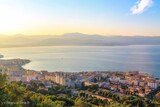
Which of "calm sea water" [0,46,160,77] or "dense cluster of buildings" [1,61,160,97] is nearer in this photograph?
"dense cluster of buildings" [1,61,160,97]

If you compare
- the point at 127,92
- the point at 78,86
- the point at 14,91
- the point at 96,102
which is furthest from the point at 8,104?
the point at 78,86

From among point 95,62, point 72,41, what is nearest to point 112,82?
point 95,62

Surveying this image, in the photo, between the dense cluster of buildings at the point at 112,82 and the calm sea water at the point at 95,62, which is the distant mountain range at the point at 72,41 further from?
the dense cluster of buildings at the point at 112,82

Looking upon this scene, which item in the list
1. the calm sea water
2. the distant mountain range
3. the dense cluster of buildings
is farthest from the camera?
the distant mountain range

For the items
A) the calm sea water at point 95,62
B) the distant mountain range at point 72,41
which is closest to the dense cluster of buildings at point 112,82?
the calm sea water at point 95,62

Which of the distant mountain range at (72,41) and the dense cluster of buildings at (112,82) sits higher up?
the distant mountain range at (72,41)

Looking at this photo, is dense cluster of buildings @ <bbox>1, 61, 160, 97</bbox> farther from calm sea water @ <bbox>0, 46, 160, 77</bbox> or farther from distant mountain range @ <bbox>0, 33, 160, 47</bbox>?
distant mountain range @ <bbox>0, 33, 160, 47</bbox>

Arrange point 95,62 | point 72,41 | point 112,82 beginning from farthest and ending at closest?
point 72,41, point 95,62, point 112,82

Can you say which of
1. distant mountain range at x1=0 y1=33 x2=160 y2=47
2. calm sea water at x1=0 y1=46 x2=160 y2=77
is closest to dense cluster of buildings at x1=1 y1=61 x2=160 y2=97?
calm sea water at x1=0 y1=46 x2=160 y2=77

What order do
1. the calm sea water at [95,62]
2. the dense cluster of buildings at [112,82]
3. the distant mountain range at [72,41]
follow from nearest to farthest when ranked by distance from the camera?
the dense cluster of buildings at [112,82] → the calm sea water at [95,62] → the distant mountain range at [72,41]

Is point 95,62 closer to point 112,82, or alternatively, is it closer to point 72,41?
point 112,82

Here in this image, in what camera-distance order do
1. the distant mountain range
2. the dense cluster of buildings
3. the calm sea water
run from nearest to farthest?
the dense cluster of buildings < the calm sea water < the distant mountain range
